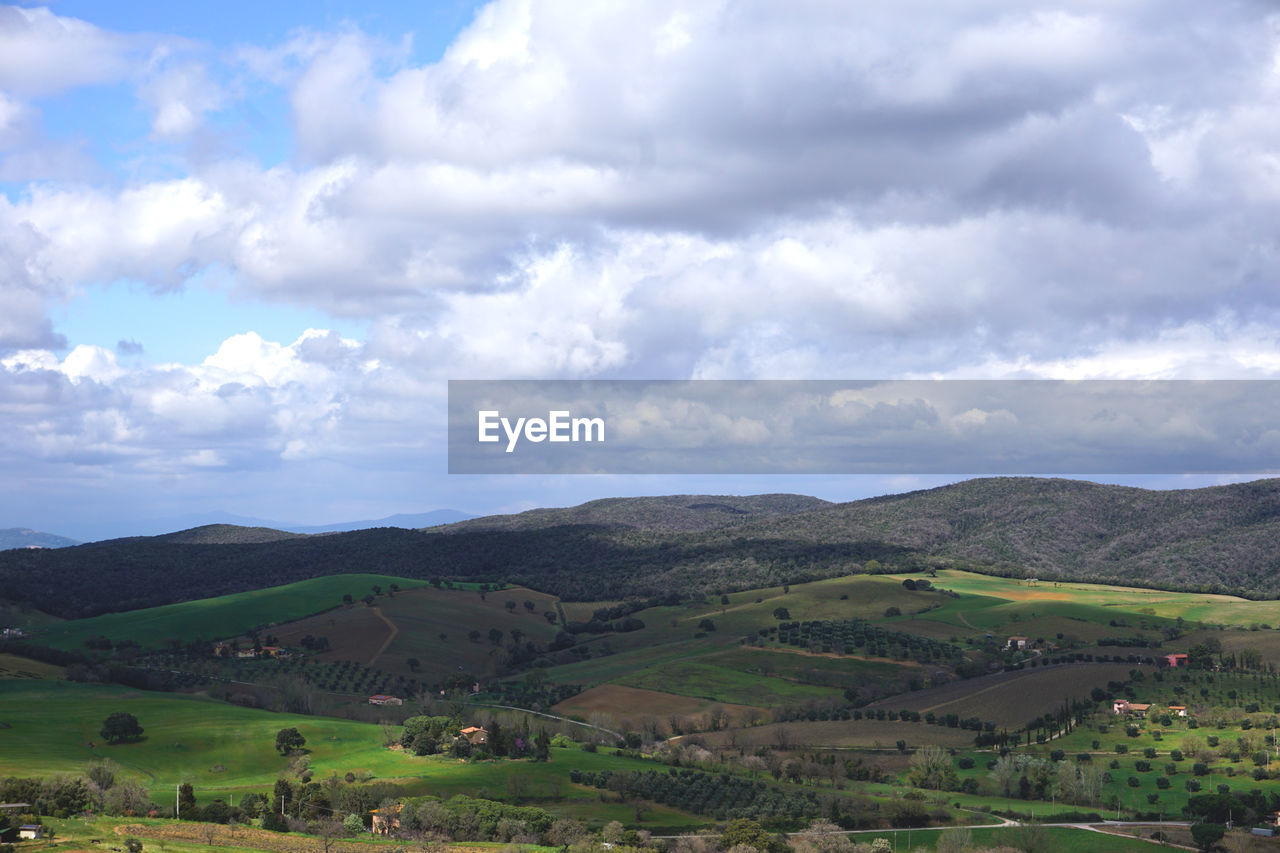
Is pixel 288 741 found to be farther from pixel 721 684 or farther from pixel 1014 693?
pixel 1014 693

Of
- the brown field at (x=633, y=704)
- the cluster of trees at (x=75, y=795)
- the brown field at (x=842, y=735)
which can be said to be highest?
the cluster of trees at (x=75, y=795)

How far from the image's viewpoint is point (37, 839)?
227 feet

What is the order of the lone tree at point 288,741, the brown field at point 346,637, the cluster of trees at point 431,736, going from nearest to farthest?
the lone tree at point 288,741 → the cluster of trees at point 431,736 → the brown field at point 346,637

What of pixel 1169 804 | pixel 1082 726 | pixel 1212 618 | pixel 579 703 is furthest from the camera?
pixel 1212 618

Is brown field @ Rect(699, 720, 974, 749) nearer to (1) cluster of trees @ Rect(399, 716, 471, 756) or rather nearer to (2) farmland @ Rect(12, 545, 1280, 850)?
(2) farmland @ Rect(12, 545, 1280, 850)

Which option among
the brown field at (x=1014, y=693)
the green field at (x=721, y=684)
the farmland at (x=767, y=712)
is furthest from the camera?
the green field at (x=721, y=684)

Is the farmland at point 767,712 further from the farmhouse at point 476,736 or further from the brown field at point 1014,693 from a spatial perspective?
the farmhouse at point 476,736

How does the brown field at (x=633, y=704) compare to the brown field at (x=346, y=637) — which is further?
the brown field at (x=346, y=637)

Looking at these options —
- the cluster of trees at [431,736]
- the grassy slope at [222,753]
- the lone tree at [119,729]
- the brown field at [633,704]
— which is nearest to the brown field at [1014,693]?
the brown field at [633,704]

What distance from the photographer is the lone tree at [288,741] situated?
116500 mm

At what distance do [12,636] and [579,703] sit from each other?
107331mm

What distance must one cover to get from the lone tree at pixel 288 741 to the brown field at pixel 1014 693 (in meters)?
73.8

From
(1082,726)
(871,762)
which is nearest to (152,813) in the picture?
(871,762)

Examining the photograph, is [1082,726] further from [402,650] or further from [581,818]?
[402,650]
